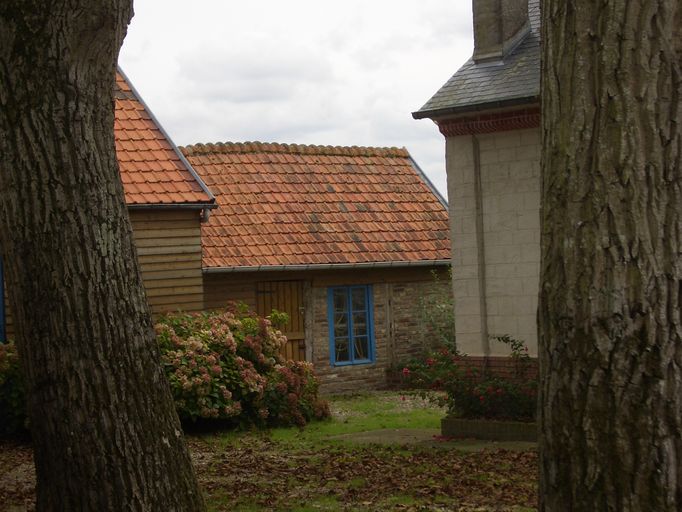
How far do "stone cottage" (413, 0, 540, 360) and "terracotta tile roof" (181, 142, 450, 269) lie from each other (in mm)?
6193

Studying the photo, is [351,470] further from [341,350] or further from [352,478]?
[341,350]

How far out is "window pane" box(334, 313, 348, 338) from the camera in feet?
71.0

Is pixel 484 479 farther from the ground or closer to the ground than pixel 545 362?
closer to the ground

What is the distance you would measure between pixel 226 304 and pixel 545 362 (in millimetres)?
15770

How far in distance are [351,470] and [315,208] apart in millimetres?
12259

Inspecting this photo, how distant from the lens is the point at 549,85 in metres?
4.25

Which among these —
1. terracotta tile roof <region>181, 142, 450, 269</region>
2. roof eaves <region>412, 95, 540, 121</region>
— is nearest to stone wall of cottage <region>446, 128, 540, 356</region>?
roof eaves <region>412, 95, 540, 121</region>

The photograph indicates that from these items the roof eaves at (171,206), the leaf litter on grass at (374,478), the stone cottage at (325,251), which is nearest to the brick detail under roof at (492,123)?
the leaf litter on grass at (374,478)

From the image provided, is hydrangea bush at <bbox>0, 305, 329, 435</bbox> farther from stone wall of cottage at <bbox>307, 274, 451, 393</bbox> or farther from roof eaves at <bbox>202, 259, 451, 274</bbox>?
stone wall of cottage at <bbox>307, 274, 451, 393</bbox>

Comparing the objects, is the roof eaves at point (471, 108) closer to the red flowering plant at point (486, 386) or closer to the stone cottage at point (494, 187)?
the stone cottage at point (494, 187)

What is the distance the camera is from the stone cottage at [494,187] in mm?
13617

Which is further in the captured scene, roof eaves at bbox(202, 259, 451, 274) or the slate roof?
roof eaves at bbox(202, 259, 451, 274)

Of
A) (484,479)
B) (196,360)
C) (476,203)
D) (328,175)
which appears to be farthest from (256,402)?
(328,175)

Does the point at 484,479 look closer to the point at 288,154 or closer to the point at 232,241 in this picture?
the point at 232,241
